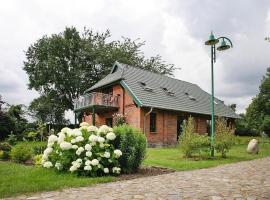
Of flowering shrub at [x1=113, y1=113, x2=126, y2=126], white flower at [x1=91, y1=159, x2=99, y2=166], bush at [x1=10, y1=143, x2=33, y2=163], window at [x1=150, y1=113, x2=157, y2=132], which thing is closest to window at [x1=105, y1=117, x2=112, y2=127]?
flowering shrub at [x1=113, y1=113, x2=126, y2=126]

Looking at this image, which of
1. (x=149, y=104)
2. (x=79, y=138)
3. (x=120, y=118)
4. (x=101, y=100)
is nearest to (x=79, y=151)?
(x=79, y=138)

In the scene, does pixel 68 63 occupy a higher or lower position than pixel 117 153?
higher

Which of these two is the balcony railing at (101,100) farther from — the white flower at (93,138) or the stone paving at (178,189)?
the stone paving at (178,189)

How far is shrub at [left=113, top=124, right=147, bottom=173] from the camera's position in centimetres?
946

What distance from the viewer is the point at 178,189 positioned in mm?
6855

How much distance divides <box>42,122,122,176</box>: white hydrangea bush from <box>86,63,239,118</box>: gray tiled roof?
13.8 metres

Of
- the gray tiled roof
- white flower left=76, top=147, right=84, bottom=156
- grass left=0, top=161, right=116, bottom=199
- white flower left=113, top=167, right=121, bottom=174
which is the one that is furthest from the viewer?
the gray tiled roof

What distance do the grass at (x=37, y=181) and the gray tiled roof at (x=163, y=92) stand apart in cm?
1480

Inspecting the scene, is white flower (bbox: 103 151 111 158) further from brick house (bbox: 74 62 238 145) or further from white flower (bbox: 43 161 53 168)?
brick house (bbox: 74 62 238 145)

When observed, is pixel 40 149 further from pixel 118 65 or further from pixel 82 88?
pixel 82 88

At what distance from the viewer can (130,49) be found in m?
44.4

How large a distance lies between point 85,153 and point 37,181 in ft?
5.51

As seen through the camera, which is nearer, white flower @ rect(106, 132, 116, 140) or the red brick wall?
white flower @ rect(106, 132, 116, 140)

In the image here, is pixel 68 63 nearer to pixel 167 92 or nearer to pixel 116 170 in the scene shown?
pixel 167 92
